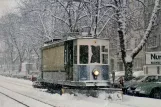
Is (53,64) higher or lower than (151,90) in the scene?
higher

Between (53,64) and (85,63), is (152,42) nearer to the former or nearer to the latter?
(53,64)

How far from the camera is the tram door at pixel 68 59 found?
2270cm

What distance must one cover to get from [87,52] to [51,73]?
4762 mm

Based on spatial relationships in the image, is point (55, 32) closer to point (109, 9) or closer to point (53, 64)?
point (109, 9)

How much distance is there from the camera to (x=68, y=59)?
23031 millimetres

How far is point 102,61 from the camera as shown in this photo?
2239 cm

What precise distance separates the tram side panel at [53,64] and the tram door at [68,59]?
423 millimetres

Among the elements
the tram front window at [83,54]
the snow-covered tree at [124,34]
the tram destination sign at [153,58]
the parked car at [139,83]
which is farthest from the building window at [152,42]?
the tram front window at [83,54]

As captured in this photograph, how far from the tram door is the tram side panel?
423 millimetres

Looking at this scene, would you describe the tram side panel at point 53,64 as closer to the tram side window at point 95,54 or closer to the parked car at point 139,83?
the tram side window at point 95,54

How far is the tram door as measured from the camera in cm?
2270

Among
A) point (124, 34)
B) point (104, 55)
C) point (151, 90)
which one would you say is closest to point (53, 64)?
point (104, 55)

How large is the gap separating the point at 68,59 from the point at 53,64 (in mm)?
2849

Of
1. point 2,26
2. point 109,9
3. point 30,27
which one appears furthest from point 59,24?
point 2,26
